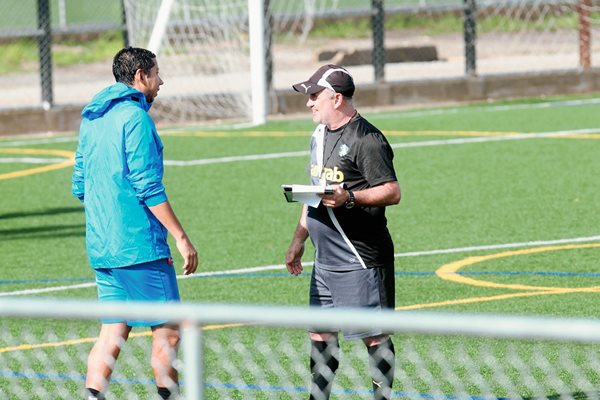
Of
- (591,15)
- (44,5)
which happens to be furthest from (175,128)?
(591,15)

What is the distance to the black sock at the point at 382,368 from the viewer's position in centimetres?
725

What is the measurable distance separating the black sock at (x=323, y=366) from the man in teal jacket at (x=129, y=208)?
2.31 feet

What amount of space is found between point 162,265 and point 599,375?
2.44 m

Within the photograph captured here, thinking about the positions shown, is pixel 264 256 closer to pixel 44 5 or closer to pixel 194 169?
pixel 194 169

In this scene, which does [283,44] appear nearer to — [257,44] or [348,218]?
[257,44]

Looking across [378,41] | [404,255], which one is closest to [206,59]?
[378,41]

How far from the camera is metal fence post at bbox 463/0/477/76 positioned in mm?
25531

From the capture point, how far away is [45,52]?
23.3 metres

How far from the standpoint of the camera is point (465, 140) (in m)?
20.0

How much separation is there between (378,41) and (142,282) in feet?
58.2

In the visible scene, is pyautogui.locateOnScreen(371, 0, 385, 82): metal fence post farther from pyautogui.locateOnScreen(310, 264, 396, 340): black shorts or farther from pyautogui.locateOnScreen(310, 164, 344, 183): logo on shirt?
pyautogui.locateOnScreen(310, 264, 396, 340): black shorts

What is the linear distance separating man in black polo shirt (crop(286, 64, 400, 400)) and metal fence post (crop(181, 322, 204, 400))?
2942 mm

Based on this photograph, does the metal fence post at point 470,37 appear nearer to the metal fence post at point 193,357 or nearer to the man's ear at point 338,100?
the man's ear at point 338,100

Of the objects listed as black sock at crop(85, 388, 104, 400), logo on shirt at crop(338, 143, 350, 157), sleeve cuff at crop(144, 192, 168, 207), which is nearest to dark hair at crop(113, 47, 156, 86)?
sleeve cuff at crop(144, 192, 168, 207)
